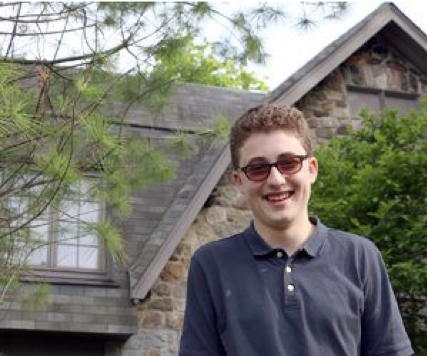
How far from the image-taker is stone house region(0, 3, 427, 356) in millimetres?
9719

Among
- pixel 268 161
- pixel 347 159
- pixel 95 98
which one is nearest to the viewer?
pixel 268 161

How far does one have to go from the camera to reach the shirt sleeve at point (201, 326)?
8.01 ft

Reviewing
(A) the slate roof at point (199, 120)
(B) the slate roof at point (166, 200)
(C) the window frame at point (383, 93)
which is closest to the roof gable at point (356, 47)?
(A) the slate roof at point (199, 120)

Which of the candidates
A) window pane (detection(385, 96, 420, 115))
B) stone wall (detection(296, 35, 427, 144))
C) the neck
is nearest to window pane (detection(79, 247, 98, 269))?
stone wall (detection(296, 35, 427, 144))

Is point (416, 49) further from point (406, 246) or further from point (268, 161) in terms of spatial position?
point (268, 161)

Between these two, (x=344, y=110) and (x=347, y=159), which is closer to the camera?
(x=347, y=159)

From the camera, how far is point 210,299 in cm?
247

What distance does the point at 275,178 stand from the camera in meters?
2.41

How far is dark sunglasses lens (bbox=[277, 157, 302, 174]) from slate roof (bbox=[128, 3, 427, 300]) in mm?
6948

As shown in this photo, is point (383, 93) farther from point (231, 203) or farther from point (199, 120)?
point (231, 203)

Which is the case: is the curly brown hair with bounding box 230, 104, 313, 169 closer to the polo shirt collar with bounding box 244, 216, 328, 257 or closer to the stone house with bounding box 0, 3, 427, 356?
the polo shirt collar with bounding box 244, 216, 328, 257

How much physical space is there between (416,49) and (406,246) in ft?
16.5

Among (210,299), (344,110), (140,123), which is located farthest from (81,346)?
(210,299)

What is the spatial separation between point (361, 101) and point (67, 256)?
Answer: 4555 millimetres
